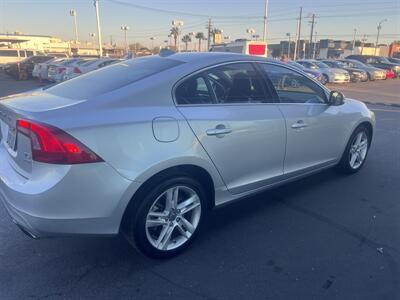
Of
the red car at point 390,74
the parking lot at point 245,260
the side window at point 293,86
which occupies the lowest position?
the red car at point 390,74

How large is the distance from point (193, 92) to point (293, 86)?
1548 mm

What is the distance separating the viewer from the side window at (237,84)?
3113 millimetres

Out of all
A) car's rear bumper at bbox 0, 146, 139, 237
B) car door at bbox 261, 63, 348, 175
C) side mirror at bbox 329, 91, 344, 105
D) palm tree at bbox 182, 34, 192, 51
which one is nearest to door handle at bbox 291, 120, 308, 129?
car door at bbox 261, 63, 348, 175

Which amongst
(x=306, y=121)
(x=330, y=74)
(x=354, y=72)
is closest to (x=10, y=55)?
(x=330, y=74)

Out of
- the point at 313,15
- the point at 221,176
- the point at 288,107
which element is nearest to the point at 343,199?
the point at 288,107

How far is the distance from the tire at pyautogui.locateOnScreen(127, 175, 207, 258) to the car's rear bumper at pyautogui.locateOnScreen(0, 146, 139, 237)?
169 mm

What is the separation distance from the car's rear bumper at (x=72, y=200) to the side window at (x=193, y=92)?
2.70 ft

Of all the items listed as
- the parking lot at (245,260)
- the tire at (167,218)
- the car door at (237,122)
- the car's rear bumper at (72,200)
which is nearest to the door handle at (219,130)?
the car door at (237,122)

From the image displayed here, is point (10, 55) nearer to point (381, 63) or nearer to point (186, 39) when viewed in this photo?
point (381, 63)

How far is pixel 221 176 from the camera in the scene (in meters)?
3.06

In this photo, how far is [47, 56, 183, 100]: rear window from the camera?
278 cm

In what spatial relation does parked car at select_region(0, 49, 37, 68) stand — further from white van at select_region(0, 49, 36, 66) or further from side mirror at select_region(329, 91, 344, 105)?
side mirror at select_region(329, 91, 344, 105)

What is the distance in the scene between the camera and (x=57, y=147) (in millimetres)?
2262

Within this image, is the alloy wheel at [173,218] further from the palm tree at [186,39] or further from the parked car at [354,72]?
the palm tree at [186,39]
